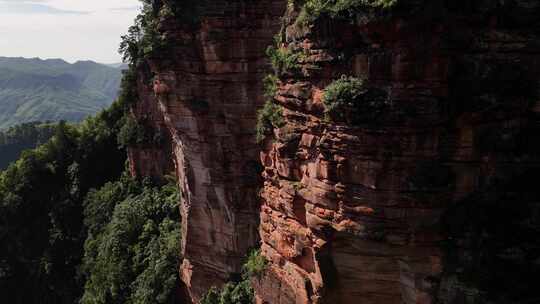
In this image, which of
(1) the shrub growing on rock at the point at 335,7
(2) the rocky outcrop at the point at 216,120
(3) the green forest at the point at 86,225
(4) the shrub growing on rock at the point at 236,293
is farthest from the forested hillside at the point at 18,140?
(1) the shrub growing on rock at the point at 335,7

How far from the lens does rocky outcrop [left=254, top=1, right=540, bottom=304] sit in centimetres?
1259

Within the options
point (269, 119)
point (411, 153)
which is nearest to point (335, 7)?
point (411, 153)

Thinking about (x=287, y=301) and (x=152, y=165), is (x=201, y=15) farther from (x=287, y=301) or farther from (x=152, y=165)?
(x=152, y=165)

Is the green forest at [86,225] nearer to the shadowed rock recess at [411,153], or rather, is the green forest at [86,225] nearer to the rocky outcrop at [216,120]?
the rocky outcrop at [216,120]

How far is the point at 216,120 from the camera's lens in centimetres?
2548

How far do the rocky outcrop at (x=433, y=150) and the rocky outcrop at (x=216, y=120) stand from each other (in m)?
8.76

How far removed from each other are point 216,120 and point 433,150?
48.1 ft

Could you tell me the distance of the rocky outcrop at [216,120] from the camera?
23.3 metres

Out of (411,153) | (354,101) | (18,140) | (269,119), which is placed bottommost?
(18,140)

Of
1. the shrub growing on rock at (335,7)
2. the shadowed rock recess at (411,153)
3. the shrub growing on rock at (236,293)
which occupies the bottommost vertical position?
the shrub growing on rock at (236,293)

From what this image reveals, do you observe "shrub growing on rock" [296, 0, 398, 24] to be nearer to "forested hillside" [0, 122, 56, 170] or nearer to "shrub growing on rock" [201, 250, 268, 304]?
"shrub growing on rock" [201, 250, 268, 304]

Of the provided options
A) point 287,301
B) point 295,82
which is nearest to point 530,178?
point 295,82

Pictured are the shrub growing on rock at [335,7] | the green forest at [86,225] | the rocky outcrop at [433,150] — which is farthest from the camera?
the green forest at [86,225]

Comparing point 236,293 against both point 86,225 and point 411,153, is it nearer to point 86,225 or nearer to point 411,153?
point 411,153
